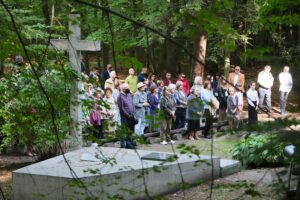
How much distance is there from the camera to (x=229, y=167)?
9289mm

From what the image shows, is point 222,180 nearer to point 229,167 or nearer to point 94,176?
point 229,167

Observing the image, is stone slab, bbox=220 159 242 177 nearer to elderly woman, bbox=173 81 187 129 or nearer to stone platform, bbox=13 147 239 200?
stone platform, bbox=13 147 239 200

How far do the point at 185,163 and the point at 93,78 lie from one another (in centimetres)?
338

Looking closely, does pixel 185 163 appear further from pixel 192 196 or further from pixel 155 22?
pixel 155 22

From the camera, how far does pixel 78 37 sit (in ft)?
29.3

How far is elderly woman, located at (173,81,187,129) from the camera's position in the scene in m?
13.0

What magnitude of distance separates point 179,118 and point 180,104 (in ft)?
1.88

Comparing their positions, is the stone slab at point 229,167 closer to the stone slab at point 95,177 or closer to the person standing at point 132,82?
the stone slab at point 95,177

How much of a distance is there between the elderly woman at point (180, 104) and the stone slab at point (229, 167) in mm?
3670

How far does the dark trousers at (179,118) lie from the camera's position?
13.4 metres

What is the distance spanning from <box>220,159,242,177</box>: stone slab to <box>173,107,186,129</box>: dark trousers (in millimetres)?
3997

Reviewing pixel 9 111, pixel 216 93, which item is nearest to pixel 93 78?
pixel 9 111

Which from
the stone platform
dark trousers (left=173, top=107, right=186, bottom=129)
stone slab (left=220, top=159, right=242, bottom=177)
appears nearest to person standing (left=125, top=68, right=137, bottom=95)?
dark trousers (left=173, top=107, right=186, bottom=129)

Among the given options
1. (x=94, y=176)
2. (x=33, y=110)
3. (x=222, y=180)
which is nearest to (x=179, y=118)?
(x=222, y=180)
